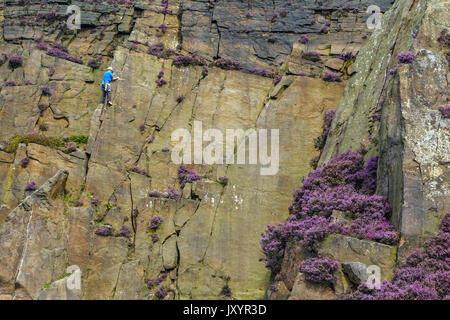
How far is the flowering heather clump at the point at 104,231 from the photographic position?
29.5 meters

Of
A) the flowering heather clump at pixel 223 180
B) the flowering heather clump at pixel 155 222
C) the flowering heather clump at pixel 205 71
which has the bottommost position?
the flowering heather clump at pixel 155 222

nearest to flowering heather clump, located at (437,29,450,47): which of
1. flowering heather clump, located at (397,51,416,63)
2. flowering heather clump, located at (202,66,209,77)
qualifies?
flowering heather clump, located at (397,51,416,63)

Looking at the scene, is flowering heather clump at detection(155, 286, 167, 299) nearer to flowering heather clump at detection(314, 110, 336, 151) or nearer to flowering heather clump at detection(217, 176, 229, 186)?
flowering heather clump at detection(217, 176, 229, 186)

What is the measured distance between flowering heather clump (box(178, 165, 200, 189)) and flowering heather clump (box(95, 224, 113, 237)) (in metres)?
4.60

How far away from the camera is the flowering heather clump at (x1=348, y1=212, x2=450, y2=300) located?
2033cm

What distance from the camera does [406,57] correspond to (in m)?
26.9

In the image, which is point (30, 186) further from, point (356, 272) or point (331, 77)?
point (331, 77)

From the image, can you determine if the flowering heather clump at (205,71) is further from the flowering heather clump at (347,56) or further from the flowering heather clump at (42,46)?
the flowering heather clump at (42,46)

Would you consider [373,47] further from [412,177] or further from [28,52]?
[28,52]

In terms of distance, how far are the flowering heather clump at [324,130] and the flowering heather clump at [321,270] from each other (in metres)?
11.3

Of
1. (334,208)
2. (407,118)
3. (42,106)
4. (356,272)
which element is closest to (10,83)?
(42,106)

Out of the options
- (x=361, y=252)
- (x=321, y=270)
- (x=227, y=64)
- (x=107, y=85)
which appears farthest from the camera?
(x=227, y=64)

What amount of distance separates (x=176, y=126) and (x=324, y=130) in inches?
331

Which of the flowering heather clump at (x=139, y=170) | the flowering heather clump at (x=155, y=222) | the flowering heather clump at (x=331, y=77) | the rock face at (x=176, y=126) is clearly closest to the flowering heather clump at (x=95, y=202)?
the rock face at (x=176, y=126)
